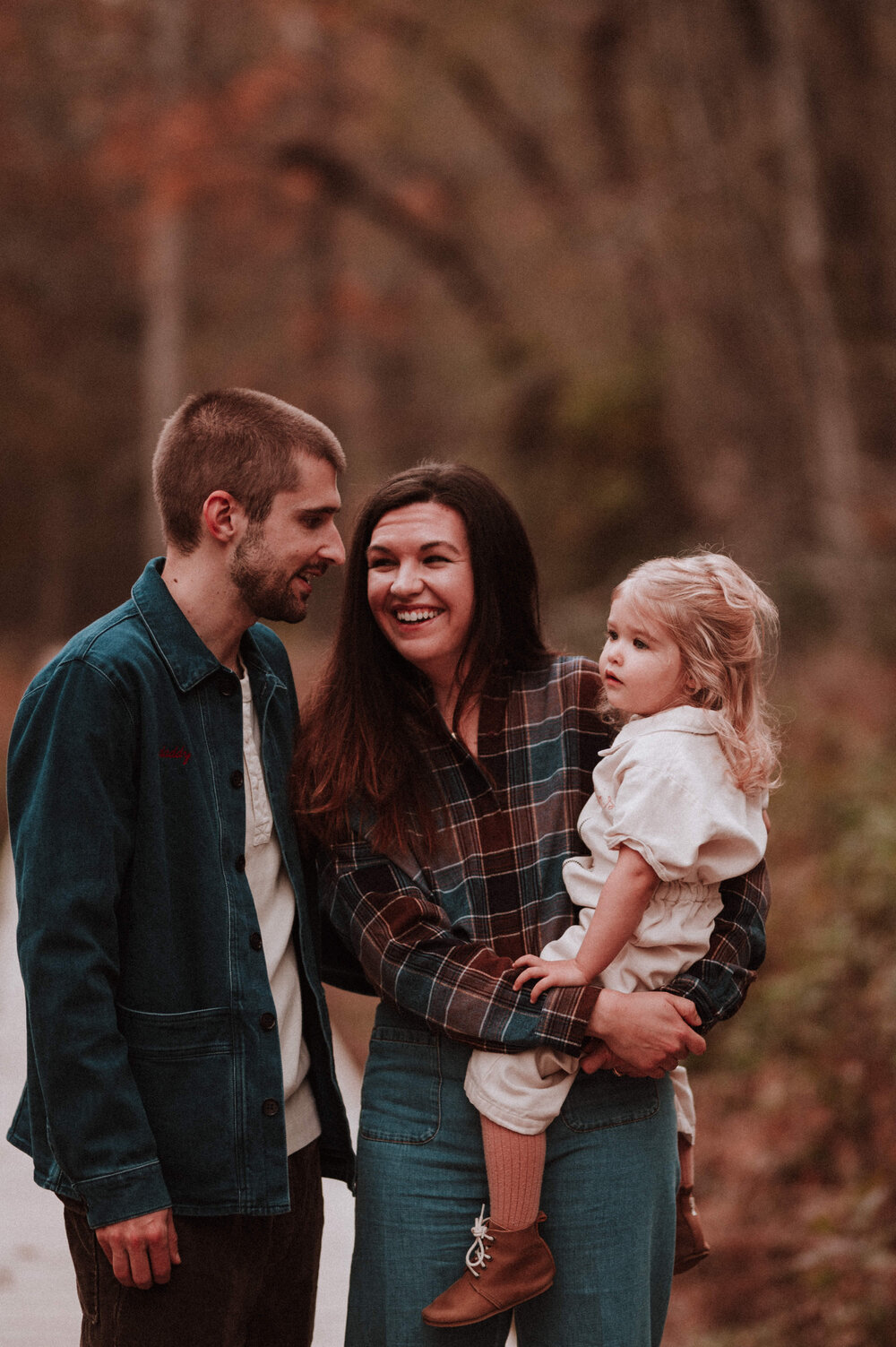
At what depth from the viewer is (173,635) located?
8.72ft

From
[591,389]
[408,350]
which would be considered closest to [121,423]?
[408,350]

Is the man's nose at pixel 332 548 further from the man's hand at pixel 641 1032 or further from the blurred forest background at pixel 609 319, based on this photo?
the man's hand at pixel 641 1032

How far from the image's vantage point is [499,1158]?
252 cm

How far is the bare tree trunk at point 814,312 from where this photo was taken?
10273 millimetres

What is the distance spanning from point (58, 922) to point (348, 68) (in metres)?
18.3

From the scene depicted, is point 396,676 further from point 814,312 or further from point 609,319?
point 609,319

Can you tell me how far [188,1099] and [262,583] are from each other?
1038mm

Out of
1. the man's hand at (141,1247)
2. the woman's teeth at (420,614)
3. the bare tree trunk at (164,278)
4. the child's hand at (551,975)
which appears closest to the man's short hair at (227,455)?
the woman's teeth at (420,614)

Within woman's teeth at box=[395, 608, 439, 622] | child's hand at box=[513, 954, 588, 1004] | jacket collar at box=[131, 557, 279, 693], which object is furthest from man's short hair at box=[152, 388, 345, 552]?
child's hand at box=[513, 954, 588, 1004]

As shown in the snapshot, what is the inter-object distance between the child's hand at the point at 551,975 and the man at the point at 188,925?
1.71ft

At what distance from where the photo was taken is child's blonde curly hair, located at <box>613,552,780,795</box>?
8.57 feet

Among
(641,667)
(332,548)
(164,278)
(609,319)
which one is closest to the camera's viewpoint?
(641,667)

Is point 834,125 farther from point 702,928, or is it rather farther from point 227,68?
point 227,68

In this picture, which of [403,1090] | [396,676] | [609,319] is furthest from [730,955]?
[609,319]
